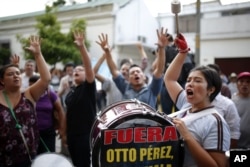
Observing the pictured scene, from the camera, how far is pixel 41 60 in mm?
3188

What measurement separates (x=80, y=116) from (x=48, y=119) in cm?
47

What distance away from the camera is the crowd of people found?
79.7 inches

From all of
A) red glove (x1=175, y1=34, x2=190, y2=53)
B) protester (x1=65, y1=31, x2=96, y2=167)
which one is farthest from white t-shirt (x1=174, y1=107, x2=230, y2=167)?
protester (x1=65, y1=31, x2=96, y2=167)

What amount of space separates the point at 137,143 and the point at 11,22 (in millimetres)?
20368

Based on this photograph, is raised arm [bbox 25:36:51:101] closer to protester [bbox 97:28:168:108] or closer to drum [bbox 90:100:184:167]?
protester [bbox 97:28:168:108]

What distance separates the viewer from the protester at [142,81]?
3258 millimetres

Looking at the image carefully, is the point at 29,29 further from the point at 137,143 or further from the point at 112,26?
the point at 137,143

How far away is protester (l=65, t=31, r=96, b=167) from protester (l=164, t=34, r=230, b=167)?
1604 millimetres

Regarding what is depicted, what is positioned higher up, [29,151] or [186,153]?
[186,153]

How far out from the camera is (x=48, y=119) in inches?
157

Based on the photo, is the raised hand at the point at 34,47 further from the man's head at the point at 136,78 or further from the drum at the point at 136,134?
the drum at the point at 136,134

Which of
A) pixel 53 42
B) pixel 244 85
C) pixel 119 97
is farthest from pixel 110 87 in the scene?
pixel 53 42

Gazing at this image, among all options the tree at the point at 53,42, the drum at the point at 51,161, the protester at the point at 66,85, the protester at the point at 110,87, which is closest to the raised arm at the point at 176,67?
the drum at the point at 51,161

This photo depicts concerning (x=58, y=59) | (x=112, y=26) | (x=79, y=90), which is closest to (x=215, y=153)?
(x=79, y=90)
